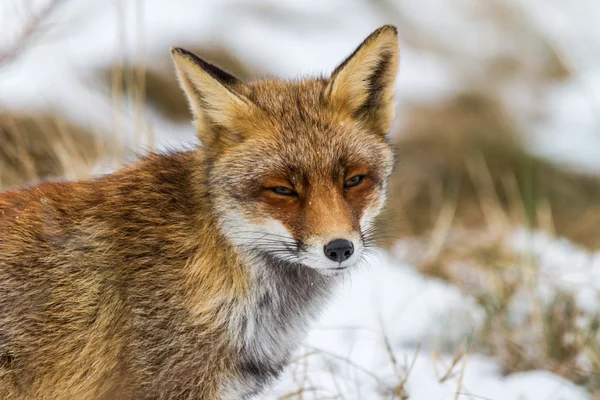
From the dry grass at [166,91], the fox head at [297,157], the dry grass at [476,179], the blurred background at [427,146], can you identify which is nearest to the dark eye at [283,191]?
the fox head at [297,157]

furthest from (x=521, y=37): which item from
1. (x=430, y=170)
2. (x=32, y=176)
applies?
(x=32, y=176)

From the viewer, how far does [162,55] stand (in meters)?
9.42

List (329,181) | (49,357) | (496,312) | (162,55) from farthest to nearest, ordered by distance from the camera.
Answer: (162,55) < (496,312) < (329,181) < (49,357)

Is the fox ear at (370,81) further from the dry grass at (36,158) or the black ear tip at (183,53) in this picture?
the dry grass at (36,158)

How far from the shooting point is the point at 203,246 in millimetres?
3246

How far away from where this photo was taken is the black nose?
3.04 metres

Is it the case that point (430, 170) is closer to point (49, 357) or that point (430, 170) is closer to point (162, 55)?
point (162, 55)

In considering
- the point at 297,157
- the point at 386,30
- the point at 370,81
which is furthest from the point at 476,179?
the point at 297,157

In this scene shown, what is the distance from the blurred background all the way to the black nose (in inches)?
28.0

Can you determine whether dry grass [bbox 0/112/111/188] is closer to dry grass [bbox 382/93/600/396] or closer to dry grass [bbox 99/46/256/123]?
dry grass [bbox 382/93/600/396]

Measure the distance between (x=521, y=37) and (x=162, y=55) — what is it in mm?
7428

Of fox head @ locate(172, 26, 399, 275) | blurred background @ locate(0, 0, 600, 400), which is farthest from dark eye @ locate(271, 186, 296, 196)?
blurred background @ locate(0, 0, 600, 400)

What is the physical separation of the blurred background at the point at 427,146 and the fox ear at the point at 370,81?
1.95 feet

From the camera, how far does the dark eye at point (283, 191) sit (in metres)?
3.16
